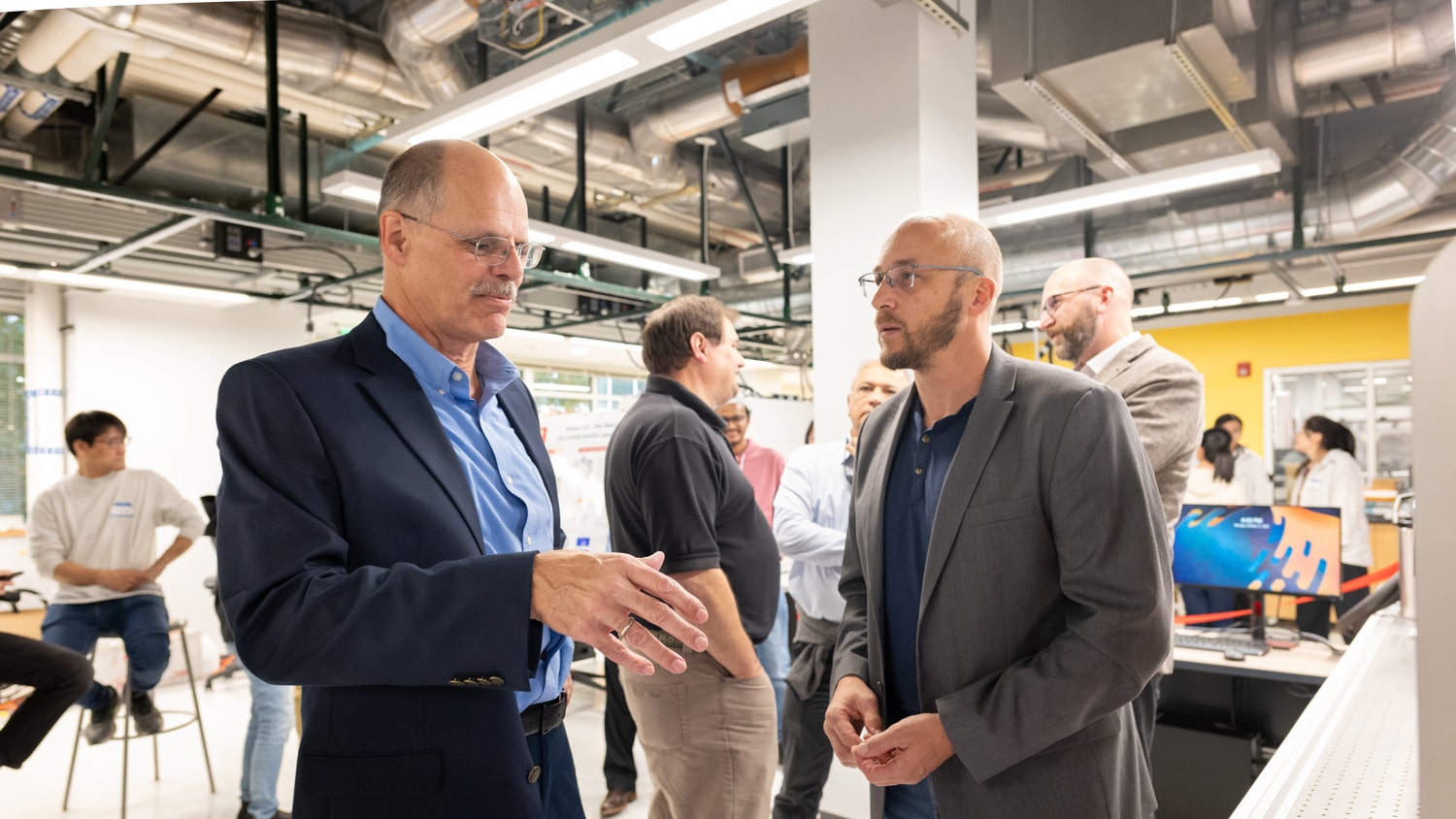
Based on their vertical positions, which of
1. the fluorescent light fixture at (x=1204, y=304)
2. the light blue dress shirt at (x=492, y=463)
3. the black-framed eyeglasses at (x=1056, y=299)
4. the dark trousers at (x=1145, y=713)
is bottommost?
the dark trousers at (x=1145, y=713)

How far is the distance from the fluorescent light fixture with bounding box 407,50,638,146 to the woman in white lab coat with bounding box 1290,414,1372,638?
19.5 feet

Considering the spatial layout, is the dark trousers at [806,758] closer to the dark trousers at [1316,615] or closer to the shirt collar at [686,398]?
the shirt collar at [686,398]

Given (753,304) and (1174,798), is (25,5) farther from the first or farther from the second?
(753,304)

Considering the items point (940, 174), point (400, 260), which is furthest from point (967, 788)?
point (940, 174)

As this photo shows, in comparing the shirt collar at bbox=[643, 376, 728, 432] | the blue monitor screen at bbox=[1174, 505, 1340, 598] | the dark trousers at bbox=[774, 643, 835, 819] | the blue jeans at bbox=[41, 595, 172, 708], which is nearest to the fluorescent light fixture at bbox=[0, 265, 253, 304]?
the blue jeans at bbox=[41, 595, 172, 708]

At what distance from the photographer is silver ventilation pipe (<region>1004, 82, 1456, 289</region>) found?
570 centimetres

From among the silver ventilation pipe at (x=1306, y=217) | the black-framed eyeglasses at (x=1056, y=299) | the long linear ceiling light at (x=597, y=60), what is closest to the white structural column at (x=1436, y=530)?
the black-framed eyeglasses at (x=1056, y=299)

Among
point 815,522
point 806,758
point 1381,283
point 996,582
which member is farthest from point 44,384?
point 1381,283

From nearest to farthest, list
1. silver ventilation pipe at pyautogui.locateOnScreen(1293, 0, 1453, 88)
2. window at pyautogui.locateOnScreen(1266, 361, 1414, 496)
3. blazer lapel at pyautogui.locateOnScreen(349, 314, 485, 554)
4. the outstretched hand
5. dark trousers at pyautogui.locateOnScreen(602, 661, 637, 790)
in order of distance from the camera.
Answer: the outstretched hand
blazer lapel at pyautogui.locateOnScreen(349, 314, 485, 554)
dark trousers at pyautogui.locateOnScreen(602, 661, 637, 790)
silver ventilation pipe at pyautogui.locateOnScreen(1293, 0, 1453, 88)
window at pyautogui.locateOnScreen(1266, 361, 1414, 496)

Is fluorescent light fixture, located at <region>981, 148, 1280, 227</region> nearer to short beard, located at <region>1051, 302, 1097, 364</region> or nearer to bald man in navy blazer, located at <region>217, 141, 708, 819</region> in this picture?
short beard, located at <region>1051, 302, 1097, 364</region>

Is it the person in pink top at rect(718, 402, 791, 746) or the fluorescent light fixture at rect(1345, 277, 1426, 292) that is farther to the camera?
the fluorescent light fixture at rect(1345, 277, 1426, 292)

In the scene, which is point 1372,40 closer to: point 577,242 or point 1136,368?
point 1136,368

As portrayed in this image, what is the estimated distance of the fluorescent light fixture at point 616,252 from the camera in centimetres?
562

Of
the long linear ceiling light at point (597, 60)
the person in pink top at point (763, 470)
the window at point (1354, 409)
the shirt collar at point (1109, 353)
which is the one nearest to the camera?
the shirt collar at point (1109, 353)
